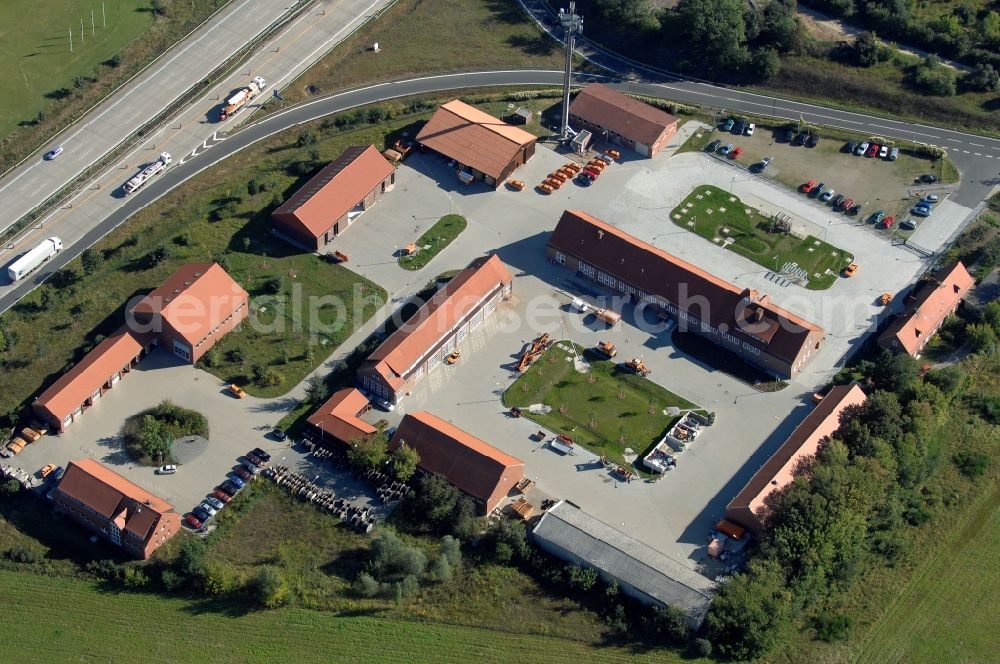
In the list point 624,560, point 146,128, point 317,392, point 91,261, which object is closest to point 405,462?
point 317,392

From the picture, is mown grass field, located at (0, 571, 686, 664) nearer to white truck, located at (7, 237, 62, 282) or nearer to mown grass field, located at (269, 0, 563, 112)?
white truck, located at (7, 237, 62, 282)

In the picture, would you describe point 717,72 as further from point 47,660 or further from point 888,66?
point 47,660

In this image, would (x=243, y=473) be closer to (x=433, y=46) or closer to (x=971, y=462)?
(x=971, y=462)

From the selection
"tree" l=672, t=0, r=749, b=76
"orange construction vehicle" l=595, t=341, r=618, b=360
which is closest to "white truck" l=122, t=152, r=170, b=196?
"orange construction vehicle" l=595, t=341, r=618, b=360

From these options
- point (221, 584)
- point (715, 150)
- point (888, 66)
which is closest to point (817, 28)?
point (888, 66)

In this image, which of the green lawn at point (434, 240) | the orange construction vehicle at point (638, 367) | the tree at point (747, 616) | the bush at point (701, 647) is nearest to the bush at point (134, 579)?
the green lawn at point (434, 240)

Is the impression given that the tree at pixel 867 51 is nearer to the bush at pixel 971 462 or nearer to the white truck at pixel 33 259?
the bush at pixel 971 462
